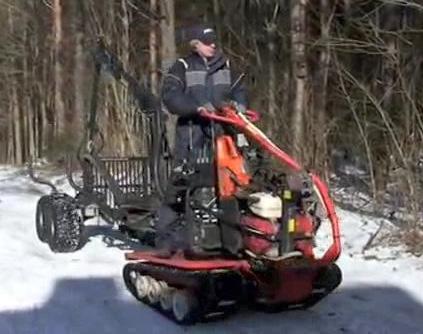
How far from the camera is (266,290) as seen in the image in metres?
6.83

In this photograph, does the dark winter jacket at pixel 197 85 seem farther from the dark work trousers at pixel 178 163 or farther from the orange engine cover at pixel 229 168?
the orange engine cover at pixel 229 168

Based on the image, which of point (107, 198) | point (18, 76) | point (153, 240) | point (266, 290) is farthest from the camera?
point (18, 76)

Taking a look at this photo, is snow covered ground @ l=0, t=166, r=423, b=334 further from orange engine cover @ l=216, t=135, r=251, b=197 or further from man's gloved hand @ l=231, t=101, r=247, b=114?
man's gloved hand @ l=231, t=101, r=247, b=114

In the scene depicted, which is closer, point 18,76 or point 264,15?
point 264,15

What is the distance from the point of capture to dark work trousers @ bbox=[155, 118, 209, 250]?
7547mm

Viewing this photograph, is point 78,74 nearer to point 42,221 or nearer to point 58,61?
point 58,61

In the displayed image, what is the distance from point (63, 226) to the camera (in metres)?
9.61

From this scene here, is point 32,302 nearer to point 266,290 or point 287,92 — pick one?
point 266,290

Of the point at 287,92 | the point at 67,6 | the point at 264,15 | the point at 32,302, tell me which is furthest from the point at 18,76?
the point at 32,302

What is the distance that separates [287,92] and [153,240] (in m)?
6.99

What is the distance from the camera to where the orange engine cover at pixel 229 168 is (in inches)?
283

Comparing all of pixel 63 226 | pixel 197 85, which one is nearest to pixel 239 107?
pixel 197 85

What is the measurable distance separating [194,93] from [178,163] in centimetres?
61

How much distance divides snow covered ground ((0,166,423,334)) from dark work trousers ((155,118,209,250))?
55 cm
